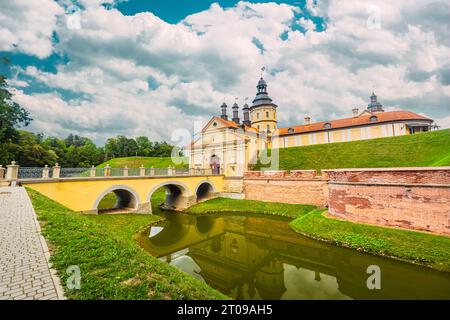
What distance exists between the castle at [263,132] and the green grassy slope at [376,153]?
13.4ft

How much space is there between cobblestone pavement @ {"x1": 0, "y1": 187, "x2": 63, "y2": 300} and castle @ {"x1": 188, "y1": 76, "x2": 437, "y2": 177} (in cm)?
2150

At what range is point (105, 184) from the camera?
15055mm

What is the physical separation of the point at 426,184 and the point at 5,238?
1446 centimetres

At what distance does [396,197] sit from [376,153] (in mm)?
15645

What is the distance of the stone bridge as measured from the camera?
496 inches

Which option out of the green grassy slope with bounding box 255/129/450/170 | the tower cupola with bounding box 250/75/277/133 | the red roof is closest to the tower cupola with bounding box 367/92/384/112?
the red roof

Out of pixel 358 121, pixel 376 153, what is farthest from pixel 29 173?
pixel 358 121

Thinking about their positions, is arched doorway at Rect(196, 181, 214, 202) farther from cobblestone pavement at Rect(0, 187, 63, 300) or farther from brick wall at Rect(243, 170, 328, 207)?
cobblestone pavement at Rect(0, 187, 63, 300)

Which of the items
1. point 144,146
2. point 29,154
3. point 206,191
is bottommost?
point 206,191

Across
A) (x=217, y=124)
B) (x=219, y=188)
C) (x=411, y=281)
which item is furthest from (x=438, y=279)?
(x=217, y=124)

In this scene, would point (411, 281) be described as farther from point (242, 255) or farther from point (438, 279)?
point (242, 255)

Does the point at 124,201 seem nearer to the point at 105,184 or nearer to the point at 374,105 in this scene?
the point at 105,184

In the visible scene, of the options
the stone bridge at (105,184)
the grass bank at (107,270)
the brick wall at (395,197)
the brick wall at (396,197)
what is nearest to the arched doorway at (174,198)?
the stone bridge at (105,184)

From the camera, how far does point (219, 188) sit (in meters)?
26.0
